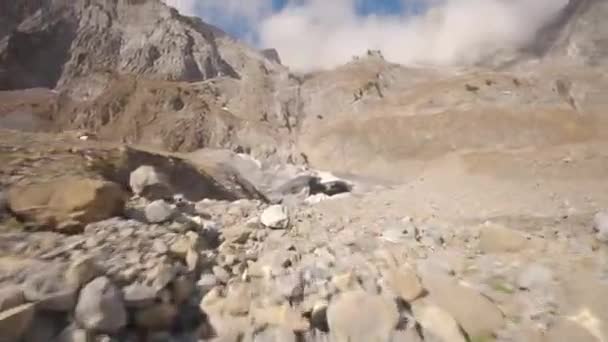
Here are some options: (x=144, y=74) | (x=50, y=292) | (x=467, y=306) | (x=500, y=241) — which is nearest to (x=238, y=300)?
(x=50, y=292)

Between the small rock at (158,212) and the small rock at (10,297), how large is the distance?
1.98m

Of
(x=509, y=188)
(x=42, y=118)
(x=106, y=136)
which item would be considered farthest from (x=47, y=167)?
(x=42, y=118)

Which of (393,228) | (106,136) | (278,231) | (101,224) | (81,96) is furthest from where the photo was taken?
(81,96)

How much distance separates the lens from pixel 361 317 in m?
4.42

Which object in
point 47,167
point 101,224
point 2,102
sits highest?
point 2,102

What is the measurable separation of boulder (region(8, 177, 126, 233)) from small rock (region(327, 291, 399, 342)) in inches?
101

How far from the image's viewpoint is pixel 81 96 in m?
35.5

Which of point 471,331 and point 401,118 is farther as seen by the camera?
point 401,118

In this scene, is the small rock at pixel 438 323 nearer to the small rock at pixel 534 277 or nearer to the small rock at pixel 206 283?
the small rock at pixel 534 277

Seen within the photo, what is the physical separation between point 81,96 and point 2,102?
23.0ft

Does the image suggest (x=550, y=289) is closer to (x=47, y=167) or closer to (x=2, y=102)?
(x=47, y=167)

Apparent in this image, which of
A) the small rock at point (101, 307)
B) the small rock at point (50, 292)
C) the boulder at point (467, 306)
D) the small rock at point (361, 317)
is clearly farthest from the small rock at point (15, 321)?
the boulder at point (467, 306)

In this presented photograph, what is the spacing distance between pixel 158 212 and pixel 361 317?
8.73ft

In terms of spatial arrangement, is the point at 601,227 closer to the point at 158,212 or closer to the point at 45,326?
the point at 158,212
